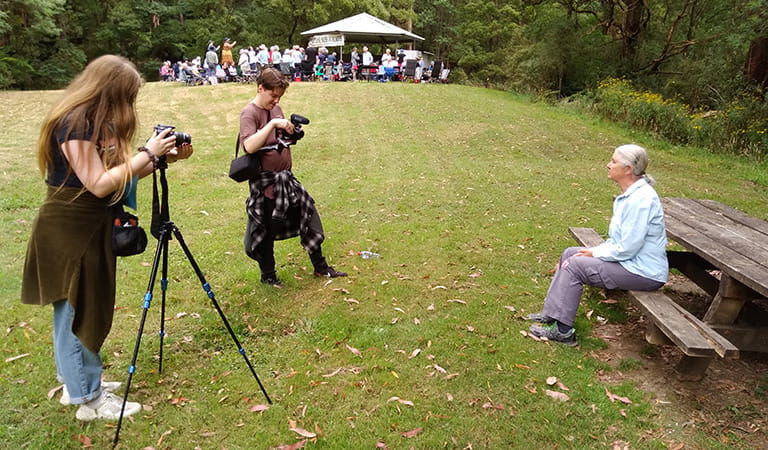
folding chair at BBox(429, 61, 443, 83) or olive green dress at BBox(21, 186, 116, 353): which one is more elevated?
folding chair at BBox(429, 61, 443, 83)

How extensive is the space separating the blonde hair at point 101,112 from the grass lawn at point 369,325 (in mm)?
1593

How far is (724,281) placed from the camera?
377 cm

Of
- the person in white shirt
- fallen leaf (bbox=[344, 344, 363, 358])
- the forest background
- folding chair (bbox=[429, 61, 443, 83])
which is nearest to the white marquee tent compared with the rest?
folding chair (bbox=[429, 61, 443, 83])

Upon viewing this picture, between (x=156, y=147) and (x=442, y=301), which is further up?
(x=156, y=147)

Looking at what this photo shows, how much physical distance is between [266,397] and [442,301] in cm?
202

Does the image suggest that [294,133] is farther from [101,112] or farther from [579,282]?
[579,282]

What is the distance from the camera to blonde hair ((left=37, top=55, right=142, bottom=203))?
2537 millimetres

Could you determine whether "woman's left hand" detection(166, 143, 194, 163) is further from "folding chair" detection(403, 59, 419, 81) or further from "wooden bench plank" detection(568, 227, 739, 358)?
"folding chair" detection(403, 59, 419, 81)

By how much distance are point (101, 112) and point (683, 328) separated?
382 centimetres

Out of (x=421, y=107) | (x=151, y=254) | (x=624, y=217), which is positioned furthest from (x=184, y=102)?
(x=624, y=217)

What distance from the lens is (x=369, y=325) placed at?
4.30m

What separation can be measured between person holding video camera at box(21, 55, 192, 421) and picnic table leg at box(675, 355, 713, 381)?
376 centimetres

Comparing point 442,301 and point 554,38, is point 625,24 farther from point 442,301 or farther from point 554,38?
point 442,301

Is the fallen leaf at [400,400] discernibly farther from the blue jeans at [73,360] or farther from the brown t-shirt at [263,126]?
the brown t-shirt at [263,126]
